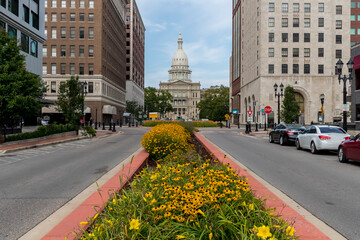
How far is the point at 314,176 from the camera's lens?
32.2ft

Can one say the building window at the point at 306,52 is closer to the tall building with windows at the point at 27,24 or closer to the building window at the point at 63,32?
the tall building with windows at the point at 27,24

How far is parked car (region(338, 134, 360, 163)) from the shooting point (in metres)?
12.3

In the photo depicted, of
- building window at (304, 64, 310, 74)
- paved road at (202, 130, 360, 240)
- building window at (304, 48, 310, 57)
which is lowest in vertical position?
paved road at (202, 130, 360, 240)

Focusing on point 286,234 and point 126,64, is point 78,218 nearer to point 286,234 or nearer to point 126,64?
point 286,234

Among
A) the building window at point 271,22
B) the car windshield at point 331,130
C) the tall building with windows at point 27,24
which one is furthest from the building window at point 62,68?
the car windshield at point 331,130

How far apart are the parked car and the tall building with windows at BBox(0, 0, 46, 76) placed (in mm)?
28037

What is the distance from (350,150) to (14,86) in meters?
18.0

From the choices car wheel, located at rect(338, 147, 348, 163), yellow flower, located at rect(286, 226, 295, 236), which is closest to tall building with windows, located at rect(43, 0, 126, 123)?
car wheel, located at rect(338, 147, 348, 163)

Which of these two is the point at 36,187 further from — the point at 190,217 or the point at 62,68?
the point at 62,68

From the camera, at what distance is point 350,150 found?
1275cm

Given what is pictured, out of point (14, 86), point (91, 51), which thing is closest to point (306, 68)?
point (91, 51)

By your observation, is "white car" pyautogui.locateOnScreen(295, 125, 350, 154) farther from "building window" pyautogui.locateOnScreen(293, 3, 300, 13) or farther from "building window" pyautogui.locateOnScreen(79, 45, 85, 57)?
Answer: "building window" pyautogui.locateOnScreen(79, 45, 85, 57)

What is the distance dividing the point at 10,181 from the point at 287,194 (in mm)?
7412

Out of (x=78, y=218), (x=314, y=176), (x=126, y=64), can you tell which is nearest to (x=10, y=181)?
(x=78, y=218)
